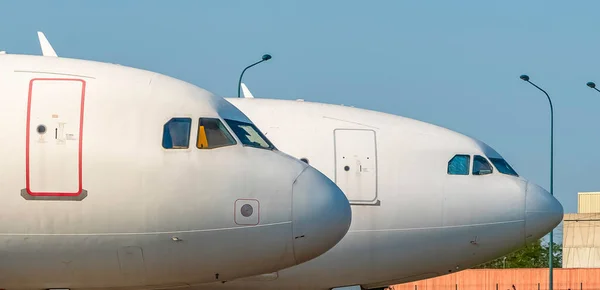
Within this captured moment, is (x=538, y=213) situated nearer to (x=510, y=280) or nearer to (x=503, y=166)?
(x=503, y=166)

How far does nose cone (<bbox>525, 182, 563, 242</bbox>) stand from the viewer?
2552 cm

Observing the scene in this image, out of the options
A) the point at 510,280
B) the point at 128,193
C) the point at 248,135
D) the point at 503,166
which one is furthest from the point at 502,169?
the point at 510,280

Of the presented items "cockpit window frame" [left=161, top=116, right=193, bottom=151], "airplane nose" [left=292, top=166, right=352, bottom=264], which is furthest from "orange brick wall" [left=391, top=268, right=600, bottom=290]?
"cockpit window frame" [left=161, top=116, right=193, bottom=151]

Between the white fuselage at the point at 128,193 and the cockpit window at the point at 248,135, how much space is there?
0.15 meters

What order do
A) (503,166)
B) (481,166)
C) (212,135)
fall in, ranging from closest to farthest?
(212,135), (481,166), (503,166)

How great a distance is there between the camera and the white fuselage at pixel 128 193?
18.0 meters

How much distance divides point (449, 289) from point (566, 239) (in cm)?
3190

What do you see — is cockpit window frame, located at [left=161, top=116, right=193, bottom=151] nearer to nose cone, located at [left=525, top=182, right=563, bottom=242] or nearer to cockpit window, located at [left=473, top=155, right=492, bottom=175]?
cockpit window, located at [left=473, top=155, right=492, bottom=175]

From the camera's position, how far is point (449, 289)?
54.4 metres

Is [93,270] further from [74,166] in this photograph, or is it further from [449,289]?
[449,289]

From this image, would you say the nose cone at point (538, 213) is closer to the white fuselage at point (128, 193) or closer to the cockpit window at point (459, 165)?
the cockpit window at point (459, 165)

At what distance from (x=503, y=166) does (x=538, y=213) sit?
117cm

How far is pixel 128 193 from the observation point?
A: 1816cm

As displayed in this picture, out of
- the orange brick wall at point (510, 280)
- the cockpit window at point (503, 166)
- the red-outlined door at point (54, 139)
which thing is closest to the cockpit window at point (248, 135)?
the red-outlined door at point (54, 139)
